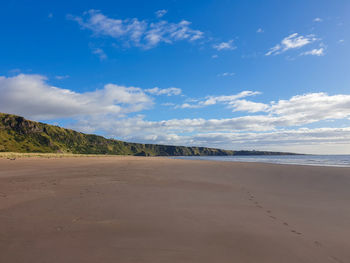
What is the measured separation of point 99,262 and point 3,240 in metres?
2.67

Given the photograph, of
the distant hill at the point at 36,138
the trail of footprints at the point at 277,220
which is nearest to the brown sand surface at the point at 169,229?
the trail of footprints at the point at 277,220

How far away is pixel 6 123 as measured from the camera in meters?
142

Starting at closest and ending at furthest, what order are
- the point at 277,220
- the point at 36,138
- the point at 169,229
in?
the point at 169,229, the point at 277,220, the point at 36,138

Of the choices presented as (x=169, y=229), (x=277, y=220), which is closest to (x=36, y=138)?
(x=169, y=229)

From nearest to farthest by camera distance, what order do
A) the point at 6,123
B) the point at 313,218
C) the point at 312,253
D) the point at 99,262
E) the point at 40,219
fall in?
the point at 99,262 < the point at 312,253 < the point at 40,219 < the point at 313,218 < the point at 6,123

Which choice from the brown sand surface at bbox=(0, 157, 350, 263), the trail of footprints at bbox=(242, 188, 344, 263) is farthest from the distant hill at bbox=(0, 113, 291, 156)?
the trail of footprints at bbox=(242, 188, 344, 263)

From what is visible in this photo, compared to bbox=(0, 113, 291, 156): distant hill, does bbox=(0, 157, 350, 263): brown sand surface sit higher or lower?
lower

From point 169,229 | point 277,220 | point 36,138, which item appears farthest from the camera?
point 36,138

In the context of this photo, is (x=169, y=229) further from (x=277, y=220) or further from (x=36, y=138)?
(x=36, y=138)

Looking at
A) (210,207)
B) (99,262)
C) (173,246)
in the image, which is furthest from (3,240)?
(210,207)

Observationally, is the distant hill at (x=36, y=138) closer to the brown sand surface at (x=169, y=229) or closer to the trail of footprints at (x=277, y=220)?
the brown sand surface at (x=169, y=229)

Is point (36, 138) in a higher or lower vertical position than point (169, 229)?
higher

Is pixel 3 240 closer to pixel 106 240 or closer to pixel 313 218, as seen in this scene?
pixel 106 240

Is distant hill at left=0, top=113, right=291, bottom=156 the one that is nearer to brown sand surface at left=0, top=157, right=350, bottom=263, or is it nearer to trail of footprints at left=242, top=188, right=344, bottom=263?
brown sand surface at left=0, top=157, right=350, bottom=263
